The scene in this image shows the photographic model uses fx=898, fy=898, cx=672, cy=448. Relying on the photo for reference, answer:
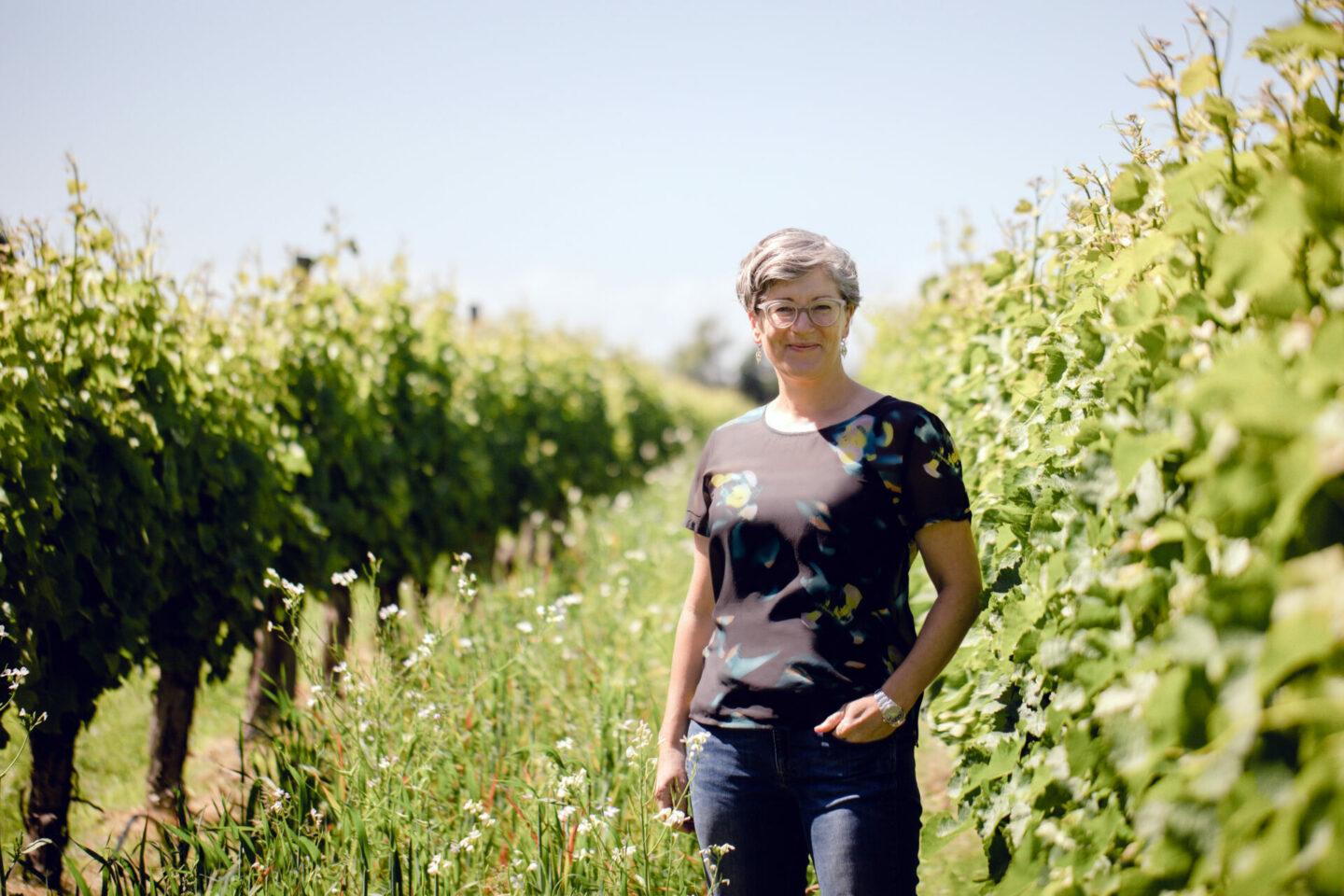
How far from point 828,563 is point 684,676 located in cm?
56

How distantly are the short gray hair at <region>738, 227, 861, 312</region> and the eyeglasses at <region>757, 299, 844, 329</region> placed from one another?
0.15 ft

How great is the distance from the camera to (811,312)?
2.17 metres

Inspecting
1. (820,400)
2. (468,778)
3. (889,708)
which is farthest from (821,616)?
(468,778)

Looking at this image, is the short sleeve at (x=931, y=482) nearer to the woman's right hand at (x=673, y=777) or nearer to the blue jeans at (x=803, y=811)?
the blue jeans at (x=803, y=811)

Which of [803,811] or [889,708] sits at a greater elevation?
[889,708]

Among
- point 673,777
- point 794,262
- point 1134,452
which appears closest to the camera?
point 1134,452

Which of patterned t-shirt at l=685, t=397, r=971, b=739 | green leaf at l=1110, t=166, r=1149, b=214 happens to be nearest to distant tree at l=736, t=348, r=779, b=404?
patterned t-shirt at l=685, t=397, r=971, b=739

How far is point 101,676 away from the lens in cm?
351

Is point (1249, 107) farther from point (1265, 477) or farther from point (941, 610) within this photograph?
point (941, 610)

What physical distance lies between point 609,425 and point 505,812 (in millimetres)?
9802

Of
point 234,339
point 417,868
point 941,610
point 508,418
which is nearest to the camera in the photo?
point 941,610

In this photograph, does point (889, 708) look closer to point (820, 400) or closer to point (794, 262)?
point (820, 400)

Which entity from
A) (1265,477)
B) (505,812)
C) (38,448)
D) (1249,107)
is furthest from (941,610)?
(38,448)

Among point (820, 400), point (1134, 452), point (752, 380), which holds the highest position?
point (752, 380)
